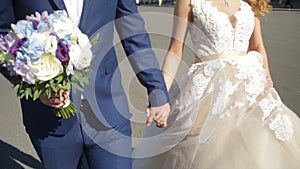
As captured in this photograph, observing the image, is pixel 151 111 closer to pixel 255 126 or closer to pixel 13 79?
pixel 13 79

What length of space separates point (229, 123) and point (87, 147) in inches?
41.0

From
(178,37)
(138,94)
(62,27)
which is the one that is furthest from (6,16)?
(138,94)

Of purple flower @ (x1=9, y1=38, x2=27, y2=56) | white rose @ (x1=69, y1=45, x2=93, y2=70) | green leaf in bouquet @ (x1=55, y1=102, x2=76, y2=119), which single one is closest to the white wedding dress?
green leaf in bouquet @ (x1=55, y1=102, x2=76, y2=119)

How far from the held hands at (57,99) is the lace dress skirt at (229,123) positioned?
1161mm

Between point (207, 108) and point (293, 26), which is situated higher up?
point (207, 108)

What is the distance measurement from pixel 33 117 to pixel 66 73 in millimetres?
401

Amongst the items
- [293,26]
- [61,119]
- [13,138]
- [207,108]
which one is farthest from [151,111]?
[293,26]

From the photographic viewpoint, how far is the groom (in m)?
1.82

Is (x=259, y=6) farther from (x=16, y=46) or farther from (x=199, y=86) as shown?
(x=16, y=46)

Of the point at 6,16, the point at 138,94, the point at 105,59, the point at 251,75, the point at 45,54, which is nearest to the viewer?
the point at 45,54

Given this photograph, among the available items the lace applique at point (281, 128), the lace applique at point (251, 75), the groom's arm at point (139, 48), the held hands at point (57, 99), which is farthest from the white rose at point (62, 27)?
the lace applique at point (281, 128)

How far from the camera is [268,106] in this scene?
2.65m

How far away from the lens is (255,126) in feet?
8.61

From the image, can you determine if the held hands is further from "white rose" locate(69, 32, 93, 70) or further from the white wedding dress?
the white wedding dress
